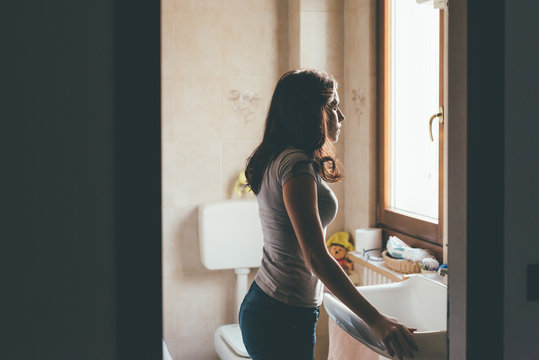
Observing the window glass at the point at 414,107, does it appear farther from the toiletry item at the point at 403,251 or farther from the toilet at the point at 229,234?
the toilet at the point at 229,234

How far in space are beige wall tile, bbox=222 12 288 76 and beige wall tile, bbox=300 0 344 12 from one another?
0.68 ft

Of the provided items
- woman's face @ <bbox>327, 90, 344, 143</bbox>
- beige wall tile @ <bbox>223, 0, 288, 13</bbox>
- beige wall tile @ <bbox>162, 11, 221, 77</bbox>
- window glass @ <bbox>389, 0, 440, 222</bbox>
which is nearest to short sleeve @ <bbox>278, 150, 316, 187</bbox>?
woman's face @ <bbox>327, 90, 344, 143</bbox>

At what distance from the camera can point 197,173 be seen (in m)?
3.00

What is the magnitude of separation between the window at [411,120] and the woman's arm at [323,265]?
1.08 m

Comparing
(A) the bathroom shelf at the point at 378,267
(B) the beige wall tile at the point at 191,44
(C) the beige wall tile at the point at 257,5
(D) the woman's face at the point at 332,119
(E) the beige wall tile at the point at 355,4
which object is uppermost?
(C) the beige wall tile at the point at 257,5

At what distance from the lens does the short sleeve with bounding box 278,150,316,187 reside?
1377mm

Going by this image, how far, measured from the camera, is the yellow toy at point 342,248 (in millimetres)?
2850

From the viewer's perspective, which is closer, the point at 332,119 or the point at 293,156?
the point at 293,156

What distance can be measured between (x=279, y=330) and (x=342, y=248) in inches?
59.0

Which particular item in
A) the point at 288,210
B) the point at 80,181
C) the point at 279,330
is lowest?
the point at 279,330

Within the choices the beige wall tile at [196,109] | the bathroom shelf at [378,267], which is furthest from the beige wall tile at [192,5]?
the bathroom shelf at [378,267]

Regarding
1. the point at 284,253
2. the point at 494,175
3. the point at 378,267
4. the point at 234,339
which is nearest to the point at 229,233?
the point at 234,339

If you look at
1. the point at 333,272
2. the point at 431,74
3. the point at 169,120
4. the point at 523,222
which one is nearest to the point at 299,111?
the point at 333,272

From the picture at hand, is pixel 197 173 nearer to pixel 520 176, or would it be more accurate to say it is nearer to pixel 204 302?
pixel 204 302
